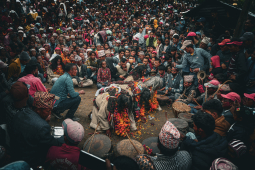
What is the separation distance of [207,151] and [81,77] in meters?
6.80

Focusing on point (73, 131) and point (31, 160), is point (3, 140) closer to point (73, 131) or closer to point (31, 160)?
point (31, 160)

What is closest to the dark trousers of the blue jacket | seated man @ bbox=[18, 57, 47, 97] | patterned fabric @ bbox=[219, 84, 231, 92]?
the blue jacket

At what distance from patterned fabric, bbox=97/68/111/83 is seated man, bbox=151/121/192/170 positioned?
4.65m

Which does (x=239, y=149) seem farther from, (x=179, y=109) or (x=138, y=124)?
(x=138, y=124)

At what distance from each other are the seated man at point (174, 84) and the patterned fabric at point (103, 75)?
270cm

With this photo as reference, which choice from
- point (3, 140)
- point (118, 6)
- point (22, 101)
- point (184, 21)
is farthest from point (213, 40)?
point (118, 6)

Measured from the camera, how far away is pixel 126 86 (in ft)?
14.7

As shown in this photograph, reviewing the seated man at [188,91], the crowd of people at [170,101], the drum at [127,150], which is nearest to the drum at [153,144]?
the drum at [127,150]

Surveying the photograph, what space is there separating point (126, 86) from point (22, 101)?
274 centimetres

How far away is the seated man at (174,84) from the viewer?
18.4ft

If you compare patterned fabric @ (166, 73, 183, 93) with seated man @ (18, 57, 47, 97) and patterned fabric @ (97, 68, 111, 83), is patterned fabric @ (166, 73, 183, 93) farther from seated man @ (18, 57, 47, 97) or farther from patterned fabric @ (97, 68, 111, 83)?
seated man @ (18, 57, 47, 97)

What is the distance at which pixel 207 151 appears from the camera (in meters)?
2.07

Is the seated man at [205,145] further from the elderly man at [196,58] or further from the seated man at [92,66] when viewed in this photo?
the seated man at [92,66]

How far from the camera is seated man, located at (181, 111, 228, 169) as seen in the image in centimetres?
205
